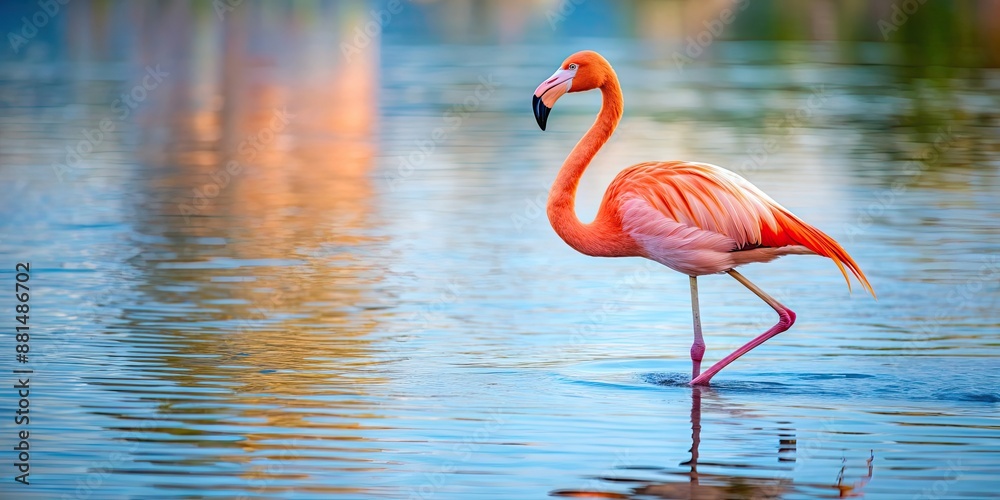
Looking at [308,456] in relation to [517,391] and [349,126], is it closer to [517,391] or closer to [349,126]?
[517,391]

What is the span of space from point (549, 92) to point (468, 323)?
200 centimetres

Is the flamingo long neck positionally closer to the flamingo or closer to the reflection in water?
the flamingo

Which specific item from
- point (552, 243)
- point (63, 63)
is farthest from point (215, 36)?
point (552, 243)

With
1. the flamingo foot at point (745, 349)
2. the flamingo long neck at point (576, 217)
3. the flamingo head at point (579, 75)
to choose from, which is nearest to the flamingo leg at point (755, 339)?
the flamingo foot at point (745, 349)

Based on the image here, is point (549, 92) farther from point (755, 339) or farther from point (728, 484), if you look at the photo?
point (728, 484)

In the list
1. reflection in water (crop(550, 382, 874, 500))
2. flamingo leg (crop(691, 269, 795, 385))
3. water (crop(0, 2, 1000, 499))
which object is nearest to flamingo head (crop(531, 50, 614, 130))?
flamingo leg (crop(691, 269, 795, 385))

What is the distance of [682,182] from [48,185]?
9.15 meters

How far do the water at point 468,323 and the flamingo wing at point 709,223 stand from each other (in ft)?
2.31

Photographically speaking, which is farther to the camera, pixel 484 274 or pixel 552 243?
pixel 552 243

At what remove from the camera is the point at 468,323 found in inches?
382

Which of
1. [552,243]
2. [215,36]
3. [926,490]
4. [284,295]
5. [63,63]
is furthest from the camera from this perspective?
[215,36]

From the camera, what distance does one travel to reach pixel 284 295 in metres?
10.4

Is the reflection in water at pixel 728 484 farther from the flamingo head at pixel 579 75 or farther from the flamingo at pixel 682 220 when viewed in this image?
the flamingo head at pixel 579 75

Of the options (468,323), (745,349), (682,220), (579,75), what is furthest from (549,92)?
(468,323)
